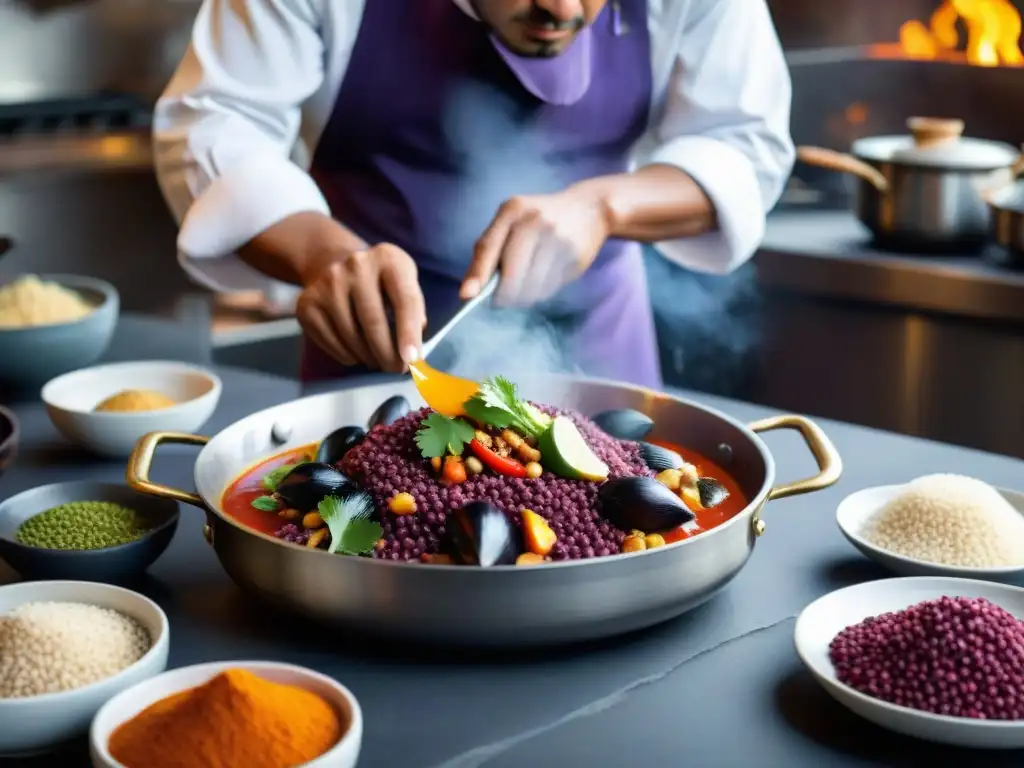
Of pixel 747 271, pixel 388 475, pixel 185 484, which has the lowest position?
pixel 747 271

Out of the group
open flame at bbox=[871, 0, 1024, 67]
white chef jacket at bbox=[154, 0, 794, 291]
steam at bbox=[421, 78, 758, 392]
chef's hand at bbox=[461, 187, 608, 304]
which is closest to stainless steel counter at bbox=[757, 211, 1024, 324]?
open flame at bbox=[871, 0, 1024, 67]

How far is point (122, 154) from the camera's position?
4.02 m

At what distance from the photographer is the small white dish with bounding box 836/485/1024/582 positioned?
1.26 meters

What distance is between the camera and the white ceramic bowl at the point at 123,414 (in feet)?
5.52

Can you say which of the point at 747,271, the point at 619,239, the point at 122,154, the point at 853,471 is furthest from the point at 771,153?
the point at 122,154

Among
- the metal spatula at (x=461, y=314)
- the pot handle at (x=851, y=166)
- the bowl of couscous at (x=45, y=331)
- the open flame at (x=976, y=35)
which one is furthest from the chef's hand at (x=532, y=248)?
the open flame at (x=976, y=35)

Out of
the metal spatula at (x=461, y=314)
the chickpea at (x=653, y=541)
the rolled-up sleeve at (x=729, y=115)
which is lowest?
the chickpea at (x=653, y=541)

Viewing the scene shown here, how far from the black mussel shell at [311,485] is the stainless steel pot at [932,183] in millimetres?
1969

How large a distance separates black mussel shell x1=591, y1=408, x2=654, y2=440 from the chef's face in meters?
0.56

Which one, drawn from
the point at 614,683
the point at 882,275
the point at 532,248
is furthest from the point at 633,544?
the point at 882,275

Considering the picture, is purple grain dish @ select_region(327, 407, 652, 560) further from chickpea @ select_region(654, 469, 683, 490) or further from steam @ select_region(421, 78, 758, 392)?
steam @ select_region(421, 78, 758, 392)

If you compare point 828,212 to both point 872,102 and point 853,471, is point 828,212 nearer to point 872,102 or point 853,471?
point 872,102

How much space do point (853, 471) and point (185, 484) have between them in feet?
2.67

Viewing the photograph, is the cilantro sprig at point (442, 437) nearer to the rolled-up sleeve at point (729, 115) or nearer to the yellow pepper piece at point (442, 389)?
the yellow pepper piece at point (442, 389)
